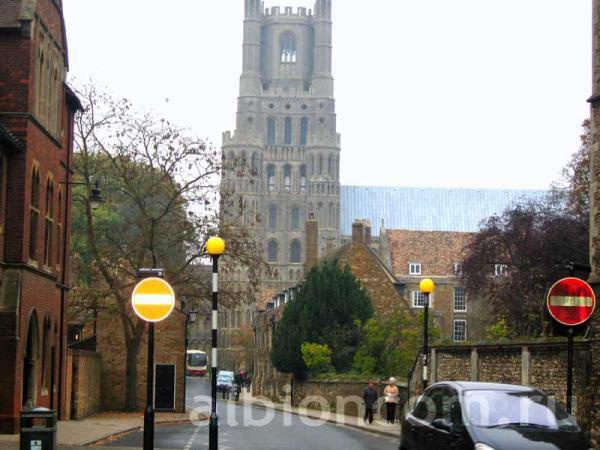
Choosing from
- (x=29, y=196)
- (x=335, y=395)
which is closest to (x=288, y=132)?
(x=335, y=395)

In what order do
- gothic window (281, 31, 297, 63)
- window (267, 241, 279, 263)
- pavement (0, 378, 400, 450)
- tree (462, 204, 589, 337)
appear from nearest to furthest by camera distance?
pavement (0, 378, 400, 450)
tree (462, 204, 589, 337)
window (267, 241, 279, 263)
gothic window (281, 31, 297, 63)

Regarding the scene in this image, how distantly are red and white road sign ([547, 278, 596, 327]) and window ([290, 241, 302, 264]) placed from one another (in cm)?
13564

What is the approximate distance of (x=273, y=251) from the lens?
516ft

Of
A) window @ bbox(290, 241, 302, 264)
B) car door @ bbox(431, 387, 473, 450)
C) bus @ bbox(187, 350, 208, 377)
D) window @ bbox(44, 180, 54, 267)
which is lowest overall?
bus @ bbox(187, 350, 208, 377)

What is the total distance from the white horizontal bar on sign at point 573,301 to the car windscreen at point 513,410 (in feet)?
14.4

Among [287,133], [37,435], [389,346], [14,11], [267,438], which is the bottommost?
[267,438]

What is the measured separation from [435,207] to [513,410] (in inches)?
5341

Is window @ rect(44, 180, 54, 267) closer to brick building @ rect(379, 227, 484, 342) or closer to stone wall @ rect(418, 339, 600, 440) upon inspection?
stone wall @ rect(418, 339, 600, 440)

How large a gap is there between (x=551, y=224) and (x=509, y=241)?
15.7 feet

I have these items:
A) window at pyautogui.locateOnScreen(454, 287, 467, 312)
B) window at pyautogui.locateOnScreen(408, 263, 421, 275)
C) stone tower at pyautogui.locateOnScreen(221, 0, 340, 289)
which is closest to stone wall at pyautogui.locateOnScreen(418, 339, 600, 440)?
window at pyautogui.locateOnScreen(454, 287, 467, 312)

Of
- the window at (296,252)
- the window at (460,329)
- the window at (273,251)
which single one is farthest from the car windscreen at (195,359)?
the window at (460,329)

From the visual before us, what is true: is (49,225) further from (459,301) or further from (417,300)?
(459,301)

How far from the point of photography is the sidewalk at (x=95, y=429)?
24828 mm

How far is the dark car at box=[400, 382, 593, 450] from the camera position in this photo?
1377 centimetres
